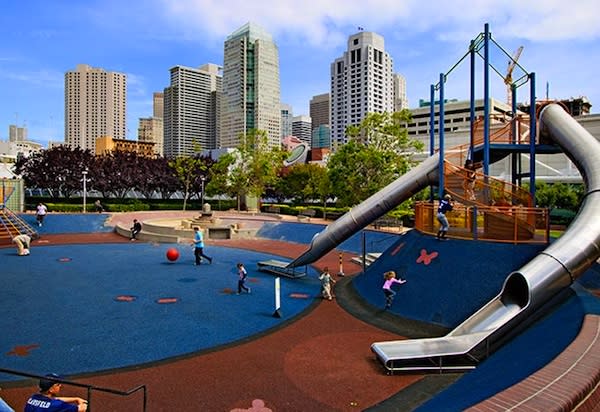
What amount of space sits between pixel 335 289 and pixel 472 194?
22.8 feet

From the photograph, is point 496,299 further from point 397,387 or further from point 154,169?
point 154,169

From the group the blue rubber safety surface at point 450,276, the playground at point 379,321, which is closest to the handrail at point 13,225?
the playground at point 379,321

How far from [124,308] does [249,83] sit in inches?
7314

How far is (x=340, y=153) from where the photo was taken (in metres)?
37.8

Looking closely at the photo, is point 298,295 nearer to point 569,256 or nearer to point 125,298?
point 125,298

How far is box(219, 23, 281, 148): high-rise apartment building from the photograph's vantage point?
188 metres

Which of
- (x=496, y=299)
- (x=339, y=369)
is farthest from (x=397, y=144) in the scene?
(x=339, y=369)

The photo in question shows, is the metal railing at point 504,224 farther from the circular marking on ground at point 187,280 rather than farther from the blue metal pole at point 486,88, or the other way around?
the circular marking on ground at point 187,280

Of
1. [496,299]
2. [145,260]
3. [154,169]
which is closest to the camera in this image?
[496,299]

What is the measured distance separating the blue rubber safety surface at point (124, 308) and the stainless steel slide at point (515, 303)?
190 inches

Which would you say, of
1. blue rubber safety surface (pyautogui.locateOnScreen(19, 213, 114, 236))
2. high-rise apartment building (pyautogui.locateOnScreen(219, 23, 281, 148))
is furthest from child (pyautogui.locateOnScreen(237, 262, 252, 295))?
high-rise apartment building (pyautogui.locateOnScreen(219, 23, 281, 148))

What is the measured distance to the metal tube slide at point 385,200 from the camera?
57.1 feet

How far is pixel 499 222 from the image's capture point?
13906mm

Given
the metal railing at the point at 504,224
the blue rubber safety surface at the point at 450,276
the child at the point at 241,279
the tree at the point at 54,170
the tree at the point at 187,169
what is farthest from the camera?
the tree at the point at 187,169
